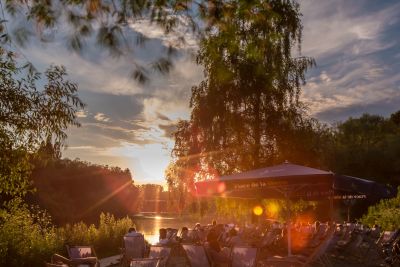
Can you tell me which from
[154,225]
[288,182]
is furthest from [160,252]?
[154,225]

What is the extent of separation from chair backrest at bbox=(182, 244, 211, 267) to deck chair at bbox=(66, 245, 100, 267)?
171 cm

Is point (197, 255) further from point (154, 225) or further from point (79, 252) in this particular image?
point (154, 225)

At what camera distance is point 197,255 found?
362 inches

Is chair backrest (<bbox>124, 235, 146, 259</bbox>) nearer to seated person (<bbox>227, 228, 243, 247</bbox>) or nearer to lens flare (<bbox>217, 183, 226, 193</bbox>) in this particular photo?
lens flare (<bbox>217, 183, 226, 193</bbox>)

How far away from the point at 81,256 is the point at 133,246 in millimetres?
2112

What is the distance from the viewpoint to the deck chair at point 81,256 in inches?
331

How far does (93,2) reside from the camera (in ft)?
19.1

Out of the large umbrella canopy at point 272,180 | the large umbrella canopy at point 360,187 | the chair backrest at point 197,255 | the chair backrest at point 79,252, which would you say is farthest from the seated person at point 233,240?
the chair backrest at point 79,252

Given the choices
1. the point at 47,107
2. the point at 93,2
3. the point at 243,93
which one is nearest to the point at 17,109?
the point at 47,107

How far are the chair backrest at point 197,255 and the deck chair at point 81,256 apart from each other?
1714mm

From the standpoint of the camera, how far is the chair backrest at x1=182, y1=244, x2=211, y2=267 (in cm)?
912

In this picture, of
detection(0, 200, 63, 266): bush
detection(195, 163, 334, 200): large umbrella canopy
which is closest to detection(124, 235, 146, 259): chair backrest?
detection(195, 163, 334, 200): large umbrella canopy

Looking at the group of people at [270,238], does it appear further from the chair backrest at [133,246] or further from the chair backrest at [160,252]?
the chair backrest at [160,252]

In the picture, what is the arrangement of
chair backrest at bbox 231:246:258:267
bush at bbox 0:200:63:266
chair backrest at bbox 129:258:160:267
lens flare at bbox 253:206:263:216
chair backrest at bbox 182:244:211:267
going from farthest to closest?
lens flare at bbox 253:206:263:216
bush at bbox 0:200:63:266
chair backrest at bbox 182:244:211:267
chair backrest at bbox 231:246:258:267
chair backrest at bbox 129:258:160:267
